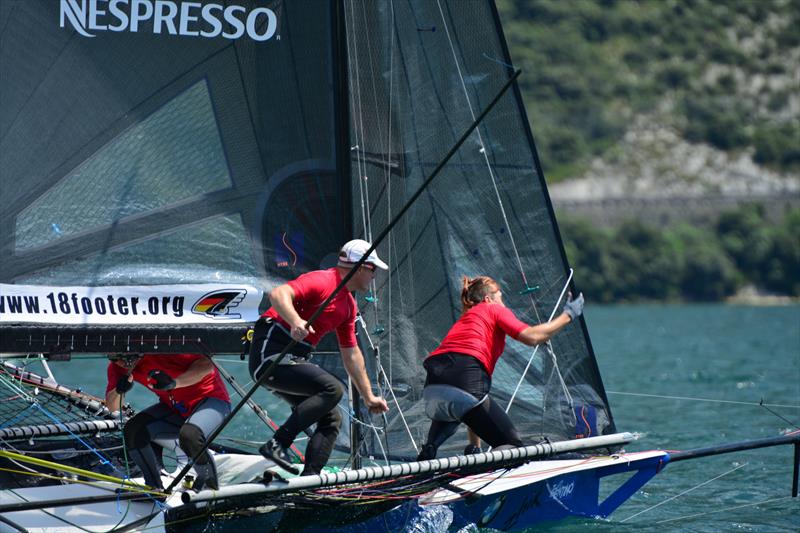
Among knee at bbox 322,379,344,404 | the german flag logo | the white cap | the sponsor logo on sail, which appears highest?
the sponsor logo on sail

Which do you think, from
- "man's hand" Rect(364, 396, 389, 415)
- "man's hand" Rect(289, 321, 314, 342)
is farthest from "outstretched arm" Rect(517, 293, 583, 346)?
"man's hand" Rect(289, 321, 314, 342)

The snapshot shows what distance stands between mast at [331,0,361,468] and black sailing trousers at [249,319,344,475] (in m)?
1.14

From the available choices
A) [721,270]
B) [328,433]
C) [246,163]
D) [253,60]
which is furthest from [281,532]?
[721,270]

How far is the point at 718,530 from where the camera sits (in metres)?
8.73

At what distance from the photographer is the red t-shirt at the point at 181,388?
7703 mm

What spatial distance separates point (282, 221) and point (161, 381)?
60.1 inches

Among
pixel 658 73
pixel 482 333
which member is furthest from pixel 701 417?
pixel 658 73

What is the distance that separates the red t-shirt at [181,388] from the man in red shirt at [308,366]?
0.39m

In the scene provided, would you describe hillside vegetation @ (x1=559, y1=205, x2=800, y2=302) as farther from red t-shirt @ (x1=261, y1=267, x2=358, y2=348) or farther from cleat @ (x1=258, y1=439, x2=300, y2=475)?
cleat @ (x1=258, y1=439, x2=300, y2=475)

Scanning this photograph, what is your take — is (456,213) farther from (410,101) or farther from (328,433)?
(328,433)

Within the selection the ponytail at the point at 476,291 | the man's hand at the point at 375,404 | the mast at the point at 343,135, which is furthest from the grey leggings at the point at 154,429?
the ponytail at the point at 476,291

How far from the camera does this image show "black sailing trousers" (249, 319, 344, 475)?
291 inches

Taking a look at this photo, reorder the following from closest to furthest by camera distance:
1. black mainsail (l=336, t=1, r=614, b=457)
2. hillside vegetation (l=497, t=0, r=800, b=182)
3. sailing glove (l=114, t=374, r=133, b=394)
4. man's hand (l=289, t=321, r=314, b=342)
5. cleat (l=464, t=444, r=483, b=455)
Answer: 1. man's hand (l=289, t=321, r=314, b=342)
2. sailing glove (l=114, t=374, r=133, b=394)
3. cleat (l=464, t=444, r=483, b=455)
4. black mainsail (l=336, t=1, r=614, b=457)
5. hillside vegetation (l=497, t=0, r=800, b=182)

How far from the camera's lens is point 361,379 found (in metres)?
7.67
